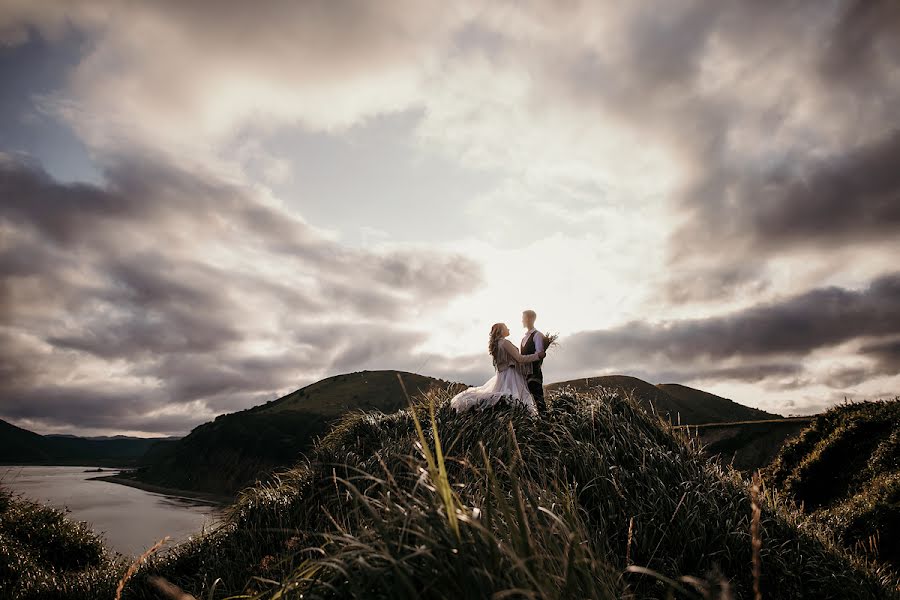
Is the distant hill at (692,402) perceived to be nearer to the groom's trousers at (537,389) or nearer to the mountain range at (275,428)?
the mountain range at (275,428)

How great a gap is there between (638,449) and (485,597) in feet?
25.5

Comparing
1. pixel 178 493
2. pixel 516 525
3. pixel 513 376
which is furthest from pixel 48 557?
pixel 178 493

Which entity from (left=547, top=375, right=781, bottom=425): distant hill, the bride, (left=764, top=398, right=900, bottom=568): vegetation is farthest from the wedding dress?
(left=547, top=375, right=781, bottom=425): distant hill

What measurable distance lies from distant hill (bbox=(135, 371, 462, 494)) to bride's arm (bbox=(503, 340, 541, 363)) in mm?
67165

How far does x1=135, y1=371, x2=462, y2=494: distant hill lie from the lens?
88.0 metres

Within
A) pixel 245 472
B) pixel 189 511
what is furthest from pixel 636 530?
pixel 245 472

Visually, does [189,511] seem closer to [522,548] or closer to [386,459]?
[386,459]

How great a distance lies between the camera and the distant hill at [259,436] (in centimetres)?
8800

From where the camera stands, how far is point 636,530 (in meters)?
6.53

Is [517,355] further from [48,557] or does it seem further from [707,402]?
[707,402]

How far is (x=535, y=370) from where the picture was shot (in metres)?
12.5

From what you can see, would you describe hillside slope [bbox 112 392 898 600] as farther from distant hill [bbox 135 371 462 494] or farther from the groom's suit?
distant hill [bbox 135 371 462 494]

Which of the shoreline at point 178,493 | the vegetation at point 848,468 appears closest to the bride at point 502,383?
the vegetation at point 848,468

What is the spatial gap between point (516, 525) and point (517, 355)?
9.71m
